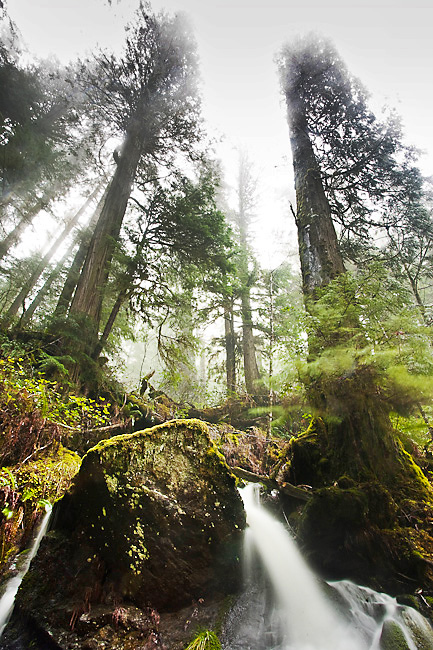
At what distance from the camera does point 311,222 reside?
5.63 meters

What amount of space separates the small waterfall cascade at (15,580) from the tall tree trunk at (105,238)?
4.57 m

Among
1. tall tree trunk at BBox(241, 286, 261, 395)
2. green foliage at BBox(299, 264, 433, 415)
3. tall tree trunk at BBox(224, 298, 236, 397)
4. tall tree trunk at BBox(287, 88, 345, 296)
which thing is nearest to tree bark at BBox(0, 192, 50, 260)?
A: tall tree trunk at BBox(224, 298, 236, 397)

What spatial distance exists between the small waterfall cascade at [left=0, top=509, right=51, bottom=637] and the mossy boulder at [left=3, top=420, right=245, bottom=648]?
27 centimetres

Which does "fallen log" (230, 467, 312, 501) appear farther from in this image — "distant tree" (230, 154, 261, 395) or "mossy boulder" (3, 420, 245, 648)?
"distant tree" (230, 154, 261, 395)

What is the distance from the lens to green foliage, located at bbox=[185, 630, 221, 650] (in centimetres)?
215

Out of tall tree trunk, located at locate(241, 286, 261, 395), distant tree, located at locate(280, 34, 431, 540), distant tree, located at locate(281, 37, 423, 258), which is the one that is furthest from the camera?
tall tree trunk, located at locate(241, 286, 261, 395)

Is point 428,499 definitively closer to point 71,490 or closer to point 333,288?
point 333,288

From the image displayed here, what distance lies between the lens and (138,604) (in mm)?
2391

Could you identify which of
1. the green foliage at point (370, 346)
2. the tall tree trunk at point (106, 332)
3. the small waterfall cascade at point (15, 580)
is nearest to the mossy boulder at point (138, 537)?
the small waterfall cascade at point (15, 580)

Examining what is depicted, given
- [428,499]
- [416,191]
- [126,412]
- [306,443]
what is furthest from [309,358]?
[416,191]

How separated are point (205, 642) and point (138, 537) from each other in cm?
98

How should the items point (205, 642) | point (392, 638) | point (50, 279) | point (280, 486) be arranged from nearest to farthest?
point (205, 642)
point (392, 638)
point (280, 486)
point (50, 279)

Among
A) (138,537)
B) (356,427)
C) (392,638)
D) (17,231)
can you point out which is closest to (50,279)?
(17,231)

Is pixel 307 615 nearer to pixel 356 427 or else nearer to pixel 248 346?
pixel 356 427
